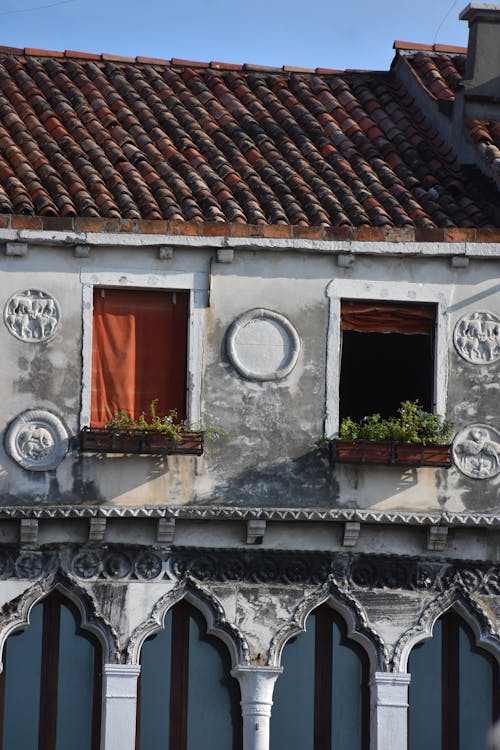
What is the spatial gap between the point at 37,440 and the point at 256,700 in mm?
3701

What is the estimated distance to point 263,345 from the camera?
28.0 metres

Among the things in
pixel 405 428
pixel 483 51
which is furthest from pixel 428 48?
pixel 405 428

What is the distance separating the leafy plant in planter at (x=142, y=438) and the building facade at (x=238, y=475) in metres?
0.03

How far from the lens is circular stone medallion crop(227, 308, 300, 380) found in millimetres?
27906

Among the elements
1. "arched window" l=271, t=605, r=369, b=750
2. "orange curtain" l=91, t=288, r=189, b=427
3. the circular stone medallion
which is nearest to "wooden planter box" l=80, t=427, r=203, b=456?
"orange curtain" l=91, t=288, r=189, b=427

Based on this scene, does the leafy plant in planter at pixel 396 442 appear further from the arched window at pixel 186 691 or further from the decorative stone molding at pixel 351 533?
the arched window at pixel 186 691

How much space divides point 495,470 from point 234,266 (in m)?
3.71

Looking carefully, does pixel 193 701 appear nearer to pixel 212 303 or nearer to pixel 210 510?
pixel 210 510

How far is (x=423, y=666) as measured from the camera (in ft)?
90.6

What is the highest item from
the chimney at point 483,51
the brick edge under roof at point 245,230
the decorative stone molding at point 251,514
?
the chimney at point 483,51

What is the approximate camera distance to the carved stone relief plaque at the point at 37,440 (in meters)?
Result: 27.3

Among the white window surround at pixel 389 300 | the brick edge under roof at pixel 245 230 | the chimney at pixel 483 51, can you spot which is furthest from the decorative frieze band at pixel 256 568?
the chimney at pixel 483 51

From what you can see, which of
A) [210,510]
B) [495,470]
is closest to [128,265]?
[210,510]

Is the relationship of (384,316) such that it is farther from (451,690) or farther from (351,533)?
(451,690)
